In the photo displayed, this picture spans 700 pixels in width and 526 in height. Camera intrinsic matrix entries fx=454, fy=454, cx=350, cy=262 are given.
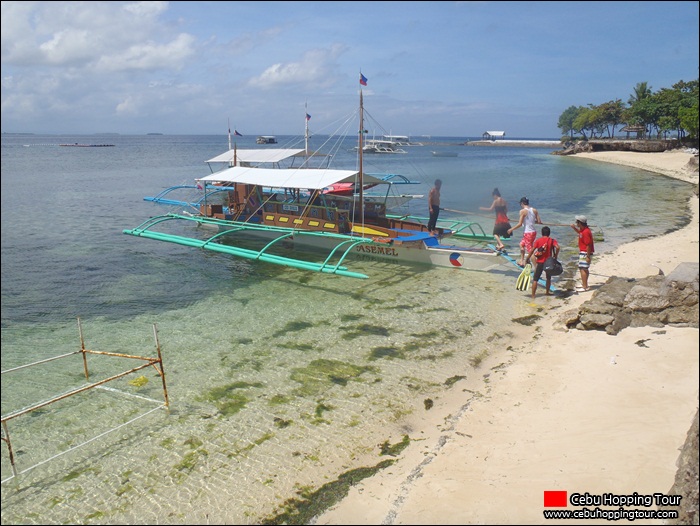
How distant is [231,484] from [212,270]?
11.4 metres

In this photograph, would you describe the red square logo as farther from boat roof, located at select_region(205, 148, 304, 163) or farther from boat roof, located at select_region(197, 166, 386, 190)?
boat roof, located at select_region(205, 148, 304, 163)

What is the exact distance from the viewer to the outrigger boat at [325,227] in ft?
48.4

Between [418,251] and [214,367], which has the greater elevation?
[418,251]

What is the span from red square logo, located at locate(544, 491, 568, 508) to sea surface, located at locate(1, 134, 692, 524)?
232 cm

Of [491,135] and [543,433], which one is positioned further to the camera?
[491,135]

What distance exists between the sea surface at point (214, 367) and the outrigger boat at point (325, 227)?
66 centimetres

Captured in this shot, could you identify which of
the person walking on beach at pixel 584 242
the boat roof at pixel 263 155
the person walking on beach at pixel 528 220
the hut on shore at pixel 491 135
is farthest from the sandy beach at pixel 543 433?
the hut on shore at pixel 491 135

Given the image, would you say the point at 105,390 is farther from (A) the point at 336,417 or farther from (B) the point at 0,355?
(A) the point at 336,417

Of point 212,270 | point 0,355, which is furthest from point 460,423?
point 212,270

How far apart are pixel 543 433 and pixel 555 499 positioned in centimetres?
148

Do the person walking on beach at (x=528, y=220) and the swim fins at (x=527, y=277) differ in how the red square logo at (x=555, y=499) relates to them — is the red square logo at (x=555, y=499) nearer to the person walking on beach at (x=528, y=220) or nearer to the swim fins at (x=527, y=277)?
the swim fins at (x=527, y=277)

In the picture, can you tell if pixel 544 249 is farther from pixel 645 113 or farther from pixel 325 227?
pixel 645 113

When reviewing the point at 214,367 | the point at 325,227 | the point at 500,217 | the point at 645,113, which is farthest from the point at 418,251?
the point at 645,113

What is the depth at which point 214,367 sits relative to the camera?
9.02m
